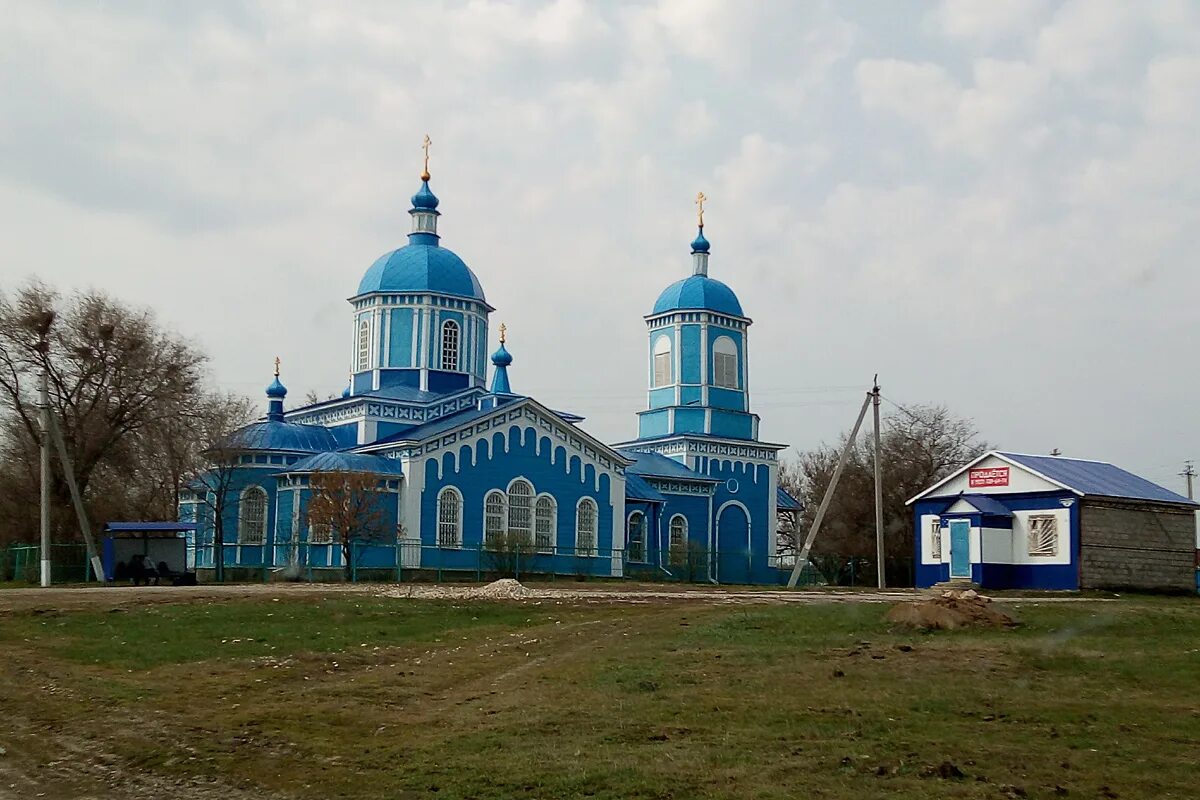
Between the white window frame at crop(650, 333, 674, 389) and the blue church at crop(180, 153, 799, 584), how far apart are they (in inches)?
3.0

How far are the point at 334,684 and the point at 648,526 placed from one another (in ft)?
116

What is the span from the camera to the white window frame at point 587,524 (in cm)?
4716

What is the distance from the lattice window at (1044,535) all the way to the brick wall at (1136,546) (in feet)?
3.25

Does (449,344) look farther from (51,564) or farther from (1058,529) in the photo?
(1058,529)

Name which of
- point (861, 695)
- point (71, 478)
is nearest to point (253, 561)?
point (71, 478)

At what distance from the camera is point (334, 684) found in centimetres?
1672

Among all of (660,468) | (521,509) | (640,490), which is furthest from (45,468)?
(660,468)

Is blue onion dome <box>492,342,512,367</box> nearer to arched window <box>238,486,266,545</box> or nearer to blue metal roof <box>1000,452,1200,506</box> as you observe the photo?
arched window <box>238,486,266,545</box>

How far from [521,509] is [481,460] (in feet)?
7.27

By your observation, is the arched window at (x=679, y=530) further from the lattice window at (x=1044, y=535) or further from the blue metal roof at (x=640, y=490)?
the lattice window at (x=1044, y=535)

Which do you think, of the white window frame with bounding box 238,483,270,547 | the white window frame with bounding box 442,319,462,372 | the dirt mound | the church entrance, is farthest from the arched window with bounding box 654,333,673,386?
the dirt mound

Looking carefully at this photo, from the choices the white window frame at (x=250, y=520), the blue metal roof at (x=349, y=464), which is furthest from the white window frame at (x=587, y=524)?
the white window frame at (x=250, y=520)

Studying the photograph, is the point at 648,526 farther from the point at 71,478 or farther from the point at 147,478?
the point at 71,478

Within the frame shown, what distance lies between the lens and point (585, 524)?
47.5 metres
